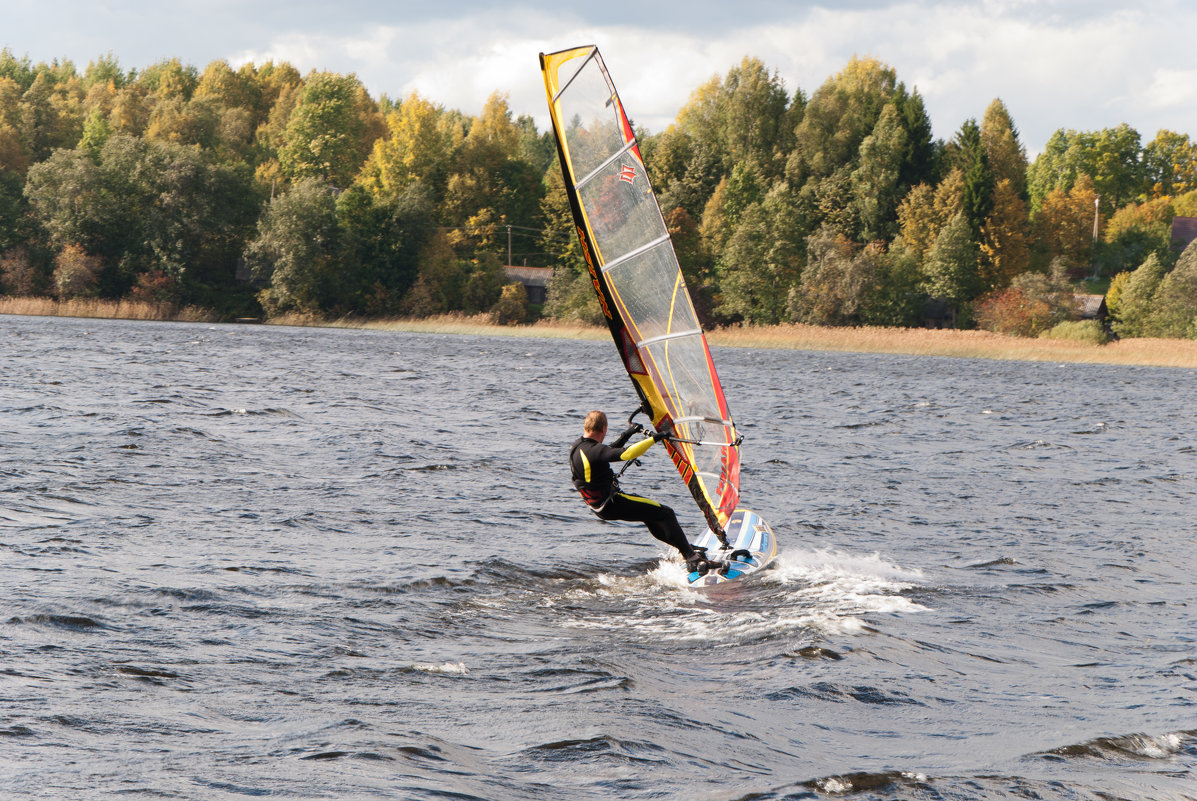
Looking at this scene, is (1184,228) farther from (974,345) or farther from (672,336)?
(672,336)

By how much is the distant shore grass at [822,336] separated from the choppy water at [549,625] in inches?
1503

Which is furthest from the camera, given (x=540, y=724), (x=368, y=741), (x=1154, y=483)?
(x=1154, y=483)

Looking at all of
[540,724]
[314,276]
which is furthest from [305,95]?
Answer: [540,724]

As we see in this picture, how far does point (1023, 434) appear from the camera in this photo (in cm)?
2603

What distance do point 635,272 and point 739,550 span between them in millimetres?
3035

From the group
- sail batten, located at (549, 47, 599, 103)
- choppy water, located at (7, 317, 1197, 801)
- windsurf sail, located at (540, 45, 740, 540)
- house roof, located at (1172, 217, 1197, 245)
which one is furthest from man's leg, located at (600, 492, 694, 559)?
house roof, located at (1172, 217, 1197, 245)

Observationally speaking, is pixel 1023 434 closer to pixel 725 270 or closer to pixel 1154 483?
pixel 1154 483

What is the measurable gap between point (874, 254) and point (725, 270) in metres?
9.65

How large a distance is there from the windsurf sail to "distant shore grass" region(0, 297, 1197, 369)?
1942 inches

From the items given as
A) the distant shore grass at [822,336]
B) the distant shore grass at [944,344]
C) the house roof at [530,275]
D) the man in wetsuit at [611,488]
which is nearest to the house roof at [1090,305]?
the distant shore grass at [944,344]

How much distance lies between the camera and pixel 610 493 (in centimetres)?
1120

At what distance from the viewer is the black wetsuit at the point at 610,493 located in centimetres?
1094

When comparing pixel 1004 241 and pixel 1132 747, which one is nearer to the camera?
pixel 1132 747

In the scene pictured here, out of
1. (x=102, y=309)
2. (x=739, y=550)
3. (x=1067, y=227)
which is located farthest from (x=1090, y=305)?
(x=739, y=550)
